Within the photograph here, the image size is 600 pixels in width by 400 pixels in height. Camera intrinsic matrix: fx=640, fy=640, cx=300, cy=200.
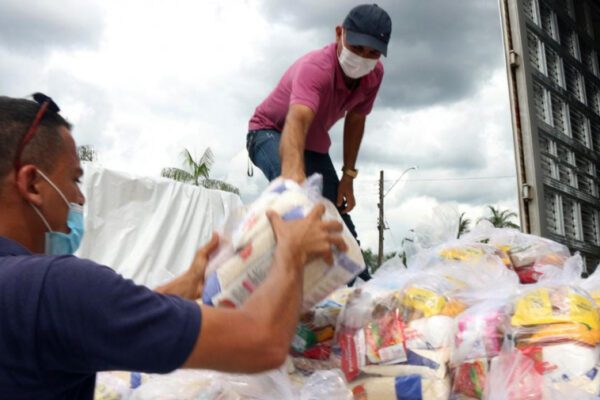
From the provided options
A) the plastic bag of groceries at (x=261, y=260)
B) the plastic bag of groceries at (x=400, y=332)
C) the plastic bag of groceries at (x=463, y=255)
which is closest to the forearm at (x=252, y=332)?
the plastic bag of groceries at (x=261, y=260)

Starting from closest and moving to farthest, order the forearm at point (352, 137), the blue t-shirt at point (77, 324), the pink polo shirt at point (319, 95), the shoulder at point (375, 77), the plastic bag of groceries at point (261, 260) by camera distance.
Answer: the blue t-shirt at point (77, 324), the plastic bag of groceries at point (261, 260), the pink polo shirt at point (319, 95), the shoulder at point (375, 77), the forearm at point (352, 137)

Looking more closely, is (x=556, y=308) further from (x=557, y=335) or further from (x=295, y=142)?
(x=295, y=142)

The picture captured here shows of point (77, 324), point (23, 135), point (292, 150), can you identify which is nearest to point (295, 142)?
point (292, 150)

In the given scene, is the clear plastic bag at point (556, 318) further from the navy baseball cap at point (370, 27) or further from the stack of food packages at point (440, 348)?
the navy baseball cap at point (370, 27)

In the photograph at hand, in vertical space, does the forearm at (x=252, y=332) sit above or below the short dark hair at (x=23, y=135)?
below

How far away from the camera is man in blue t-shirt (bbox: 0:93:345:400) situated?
98 cm

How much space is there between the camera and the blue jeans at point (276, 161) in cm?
287

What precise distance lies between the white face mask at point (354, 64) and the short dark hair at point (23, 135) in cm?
157

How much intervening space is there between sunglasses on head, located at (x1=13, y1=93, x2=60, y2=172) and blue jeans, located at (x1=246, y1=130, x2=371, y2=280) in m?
1.54

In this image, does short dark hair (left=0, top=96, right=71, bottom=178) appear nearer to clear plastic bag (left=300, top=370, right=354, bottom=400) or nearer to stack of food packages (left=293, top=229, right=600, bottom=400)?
clear plastic bag (left=300, top=370, right=354, bottom=400)

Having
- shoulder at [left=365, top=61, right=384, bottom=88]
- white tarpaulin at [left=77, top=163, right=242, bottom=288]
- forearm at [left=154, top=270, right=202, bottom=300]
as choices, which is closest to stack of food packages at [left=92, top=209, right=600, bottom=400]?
forearm at [left=154, top=270, right=202, bottom=300]

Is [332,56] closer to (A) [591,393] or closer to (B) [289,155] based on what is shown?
(B) [289,155]

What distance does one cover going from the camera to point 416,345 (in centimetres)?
181

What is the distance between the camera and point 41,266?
1000 mm
